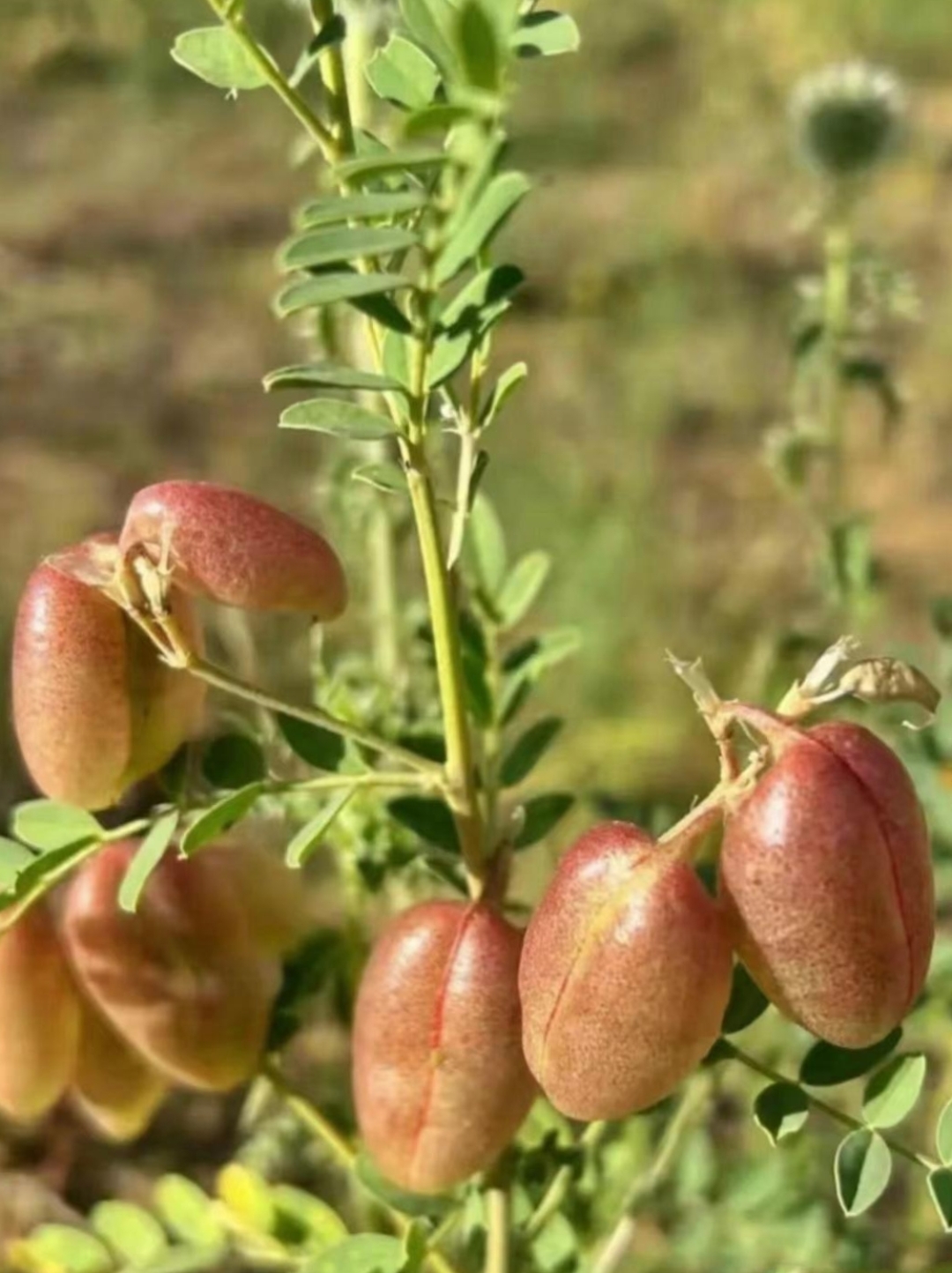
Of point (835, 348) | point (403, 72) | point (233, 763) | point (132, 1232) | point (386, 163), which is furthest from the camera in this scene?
point (835, 348)

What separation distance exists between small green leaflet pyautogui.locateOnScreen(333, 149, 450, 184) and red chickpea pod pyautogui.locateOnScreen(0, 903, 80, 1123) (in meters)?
0.31

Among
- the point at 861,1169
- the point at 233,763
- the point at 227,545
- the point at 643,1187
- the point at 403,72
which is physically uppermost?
the point at 403,72

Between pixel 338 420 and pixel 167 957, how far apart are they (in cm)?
25

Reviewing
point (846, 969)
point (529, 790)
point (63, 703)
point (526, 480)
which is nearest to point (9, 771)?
point (529, 790)

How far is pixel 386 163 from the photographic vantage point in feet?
1.44

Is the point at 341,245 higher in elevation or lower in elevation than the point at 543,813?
higher

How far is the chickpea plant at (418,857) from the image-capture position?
1.60 feet

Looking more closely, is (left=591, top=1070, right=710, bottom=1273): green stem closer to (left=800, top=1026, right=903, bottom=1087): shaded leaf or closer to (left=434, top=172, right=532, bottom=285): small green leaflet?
(left=800, top=1026, right=903, bottom=1087): shaded leaf

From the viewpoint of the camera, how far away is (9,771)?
1912 mm

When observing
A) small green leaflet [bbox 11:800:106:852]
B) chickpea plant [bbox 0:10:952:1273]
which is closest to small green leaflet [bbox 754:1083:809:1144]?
chickpea plant [bbox 0:10:952:1273]

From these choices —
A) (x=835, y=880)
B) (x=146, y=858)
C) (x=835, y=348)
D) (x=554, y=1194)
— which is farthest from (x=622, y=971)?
(x=835, y=348)

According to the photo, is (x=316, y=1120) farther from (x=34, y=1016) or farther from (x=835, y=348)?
(x=835, y=348)

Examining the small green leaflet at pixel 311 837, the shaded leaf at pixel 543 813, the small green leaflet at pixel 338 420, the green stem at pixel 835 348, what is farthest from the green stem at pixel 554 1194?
the green stem at pixel 835 348

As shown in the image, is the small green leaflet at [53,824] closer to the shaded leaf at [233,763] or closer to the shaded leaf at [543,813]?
the shaded leaf at [233,763]
